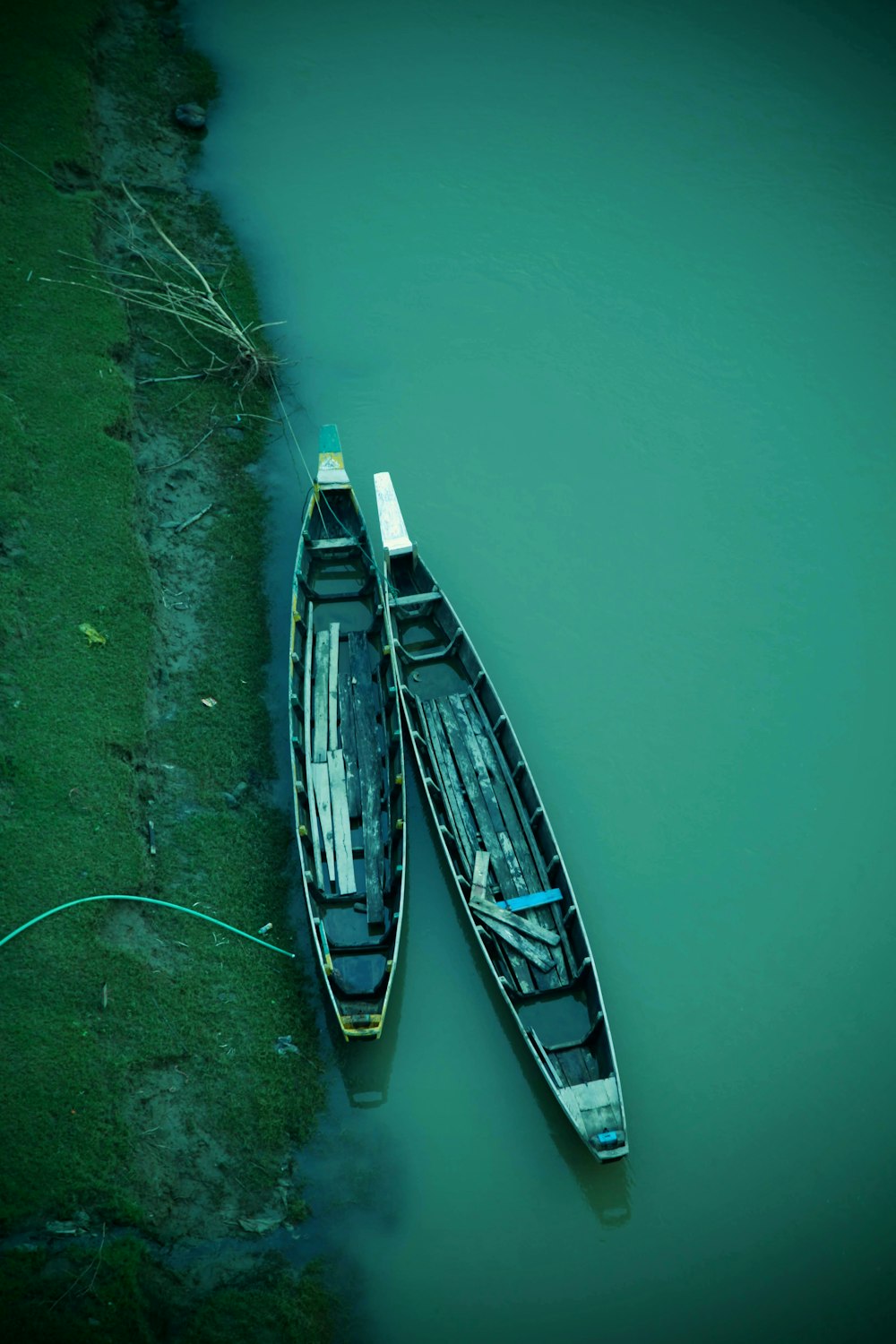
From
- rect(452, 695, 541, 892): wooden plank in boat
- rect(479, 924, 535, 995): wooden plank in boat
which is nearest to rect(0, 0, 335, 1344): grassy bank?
rect(479, 924, 535, 995): wooden plank in boat

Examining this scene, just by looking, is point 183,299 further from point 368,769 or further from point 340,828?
point 340,828

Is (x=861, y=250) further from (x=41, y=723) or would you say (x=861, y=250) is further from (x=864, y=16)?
(x=41, y=723)

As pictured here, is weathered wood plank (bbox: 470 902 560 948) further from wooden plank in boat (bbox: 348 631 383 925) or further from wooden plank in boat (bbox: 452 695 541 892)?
wooden plank in boat (bbox: 348 631 383 925)

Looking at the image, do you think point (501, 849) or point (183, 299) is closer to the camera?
point (501, 849)

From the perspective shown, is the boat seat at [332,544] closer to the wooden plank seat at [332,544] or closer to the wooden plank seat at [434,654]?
the wooden plank seat at [332,544]

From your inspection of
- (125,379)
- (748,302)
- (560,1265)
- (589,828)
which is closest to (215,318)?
(125,379)

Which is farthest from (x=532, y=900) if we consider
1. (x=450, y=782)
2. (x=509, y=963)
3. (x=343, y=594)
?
(x=343, y=594)
